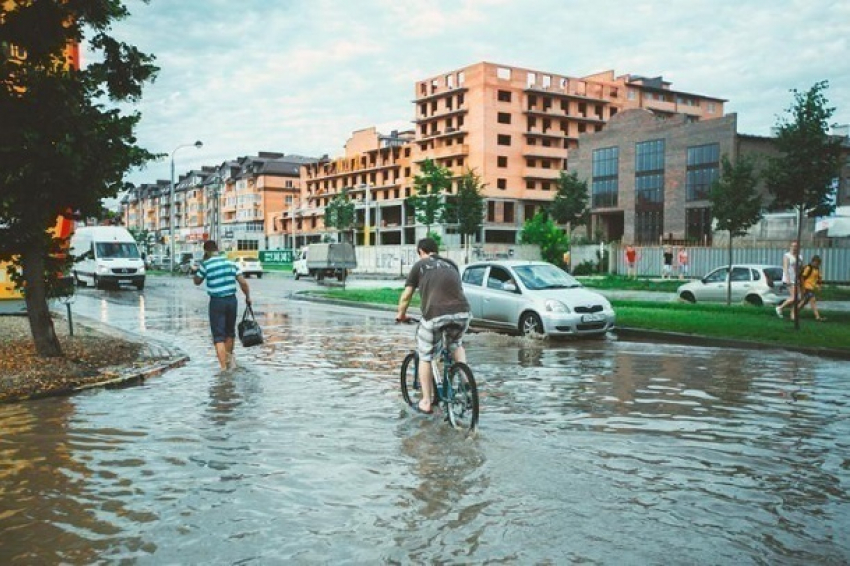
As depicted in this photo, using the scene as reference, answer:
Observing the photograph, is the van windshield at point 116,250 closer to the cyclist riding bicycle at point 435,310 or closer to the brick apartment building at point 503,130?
the cyclist riding bicycle at point 435,310

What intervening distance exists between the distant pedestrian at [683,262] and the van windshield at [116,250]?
29154mm

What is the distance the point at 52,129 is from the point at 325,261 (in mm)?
39491

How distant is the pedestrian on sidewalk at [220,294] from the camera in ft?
34.8

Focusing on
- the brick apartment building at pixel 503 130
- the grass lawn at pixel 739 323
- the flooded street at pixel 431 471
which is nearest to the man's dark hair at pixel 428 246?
the flooded street at pixel 431 471

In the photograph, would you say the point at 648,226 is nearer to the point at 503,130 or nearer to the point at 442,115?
the point at 503,130

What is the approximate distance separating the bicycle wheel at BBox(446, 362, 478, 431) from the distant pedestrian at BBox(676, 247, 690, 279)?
37.4 metres

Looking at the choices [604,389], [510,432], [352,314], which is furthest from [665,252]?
[510,432]

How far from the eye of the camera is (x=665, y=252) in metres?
42.0

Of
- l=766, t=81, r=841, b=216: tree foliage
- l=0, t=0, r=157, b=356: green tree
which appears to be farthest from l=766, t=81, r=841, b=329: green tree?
l=0, t=0, r=157, b=356: green tree

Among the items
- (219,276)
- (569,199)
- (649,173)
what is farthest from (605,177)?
(219,276)

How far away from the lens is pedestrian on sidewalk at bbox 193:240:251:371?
10.6m

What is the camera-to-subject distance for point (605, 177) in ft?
230

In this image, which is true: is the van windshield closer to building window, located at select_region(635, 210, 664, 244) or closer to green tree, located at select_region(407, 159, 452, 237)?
green tree, located at select_region(407, 159, 452, 237)

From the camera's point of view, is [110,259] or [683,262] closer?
[110,259]
